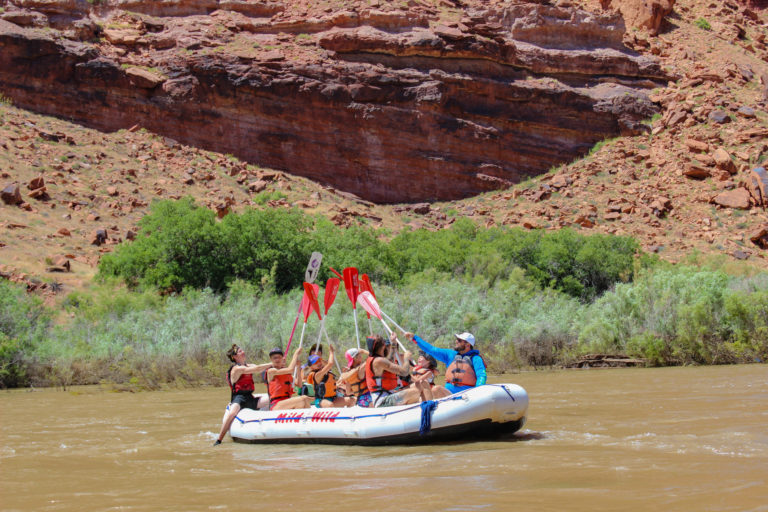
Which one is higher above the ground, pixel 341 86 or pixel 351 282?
pixel 341 86

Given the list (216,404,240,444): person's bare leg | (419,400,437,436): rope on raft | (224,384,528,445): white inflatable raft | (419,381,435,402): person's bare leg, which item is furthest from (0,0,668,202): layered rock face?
(419,400,437,436): rope on raft

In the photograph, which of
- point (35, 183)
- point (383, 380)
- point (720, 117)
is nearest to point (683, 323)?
point (383, 380)

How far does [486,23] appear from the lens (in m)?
44.5

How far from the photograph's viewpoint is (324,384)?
34.1ft

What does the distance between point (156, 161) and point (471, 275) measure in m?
17.2

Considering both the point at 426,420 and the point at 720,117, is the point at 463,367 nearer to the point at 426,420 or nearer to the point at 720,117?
the point at 426,420

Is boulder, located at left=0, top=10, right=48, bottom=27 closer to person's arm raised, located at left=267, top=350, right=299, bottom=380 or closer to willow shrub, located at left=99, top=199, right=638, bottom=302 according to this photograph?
willow shrub, located at left=99, top=199, right=638, bottom=302

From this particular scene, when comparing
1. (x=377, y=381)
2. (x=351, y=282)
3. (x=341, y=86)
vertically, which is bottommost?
(x=377, y=381)

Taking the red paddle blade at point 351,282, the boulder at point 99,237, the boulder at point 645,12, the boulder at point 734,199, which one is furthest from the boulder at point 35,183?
the boulder at point 645,12

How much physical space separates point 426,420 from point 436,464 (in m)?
1.08

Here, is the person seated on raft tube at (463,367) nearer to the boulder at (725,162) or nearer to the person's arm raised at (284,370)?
the person's arm raised at (284,370)

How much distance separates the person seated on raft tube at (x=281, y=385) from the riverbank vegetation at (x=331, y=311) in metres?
7.08

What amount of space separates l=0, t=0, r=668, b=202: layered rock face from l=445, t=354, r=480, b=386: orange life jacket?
32.0m

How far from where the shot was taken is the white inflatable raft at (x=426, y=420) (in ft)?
28.5
